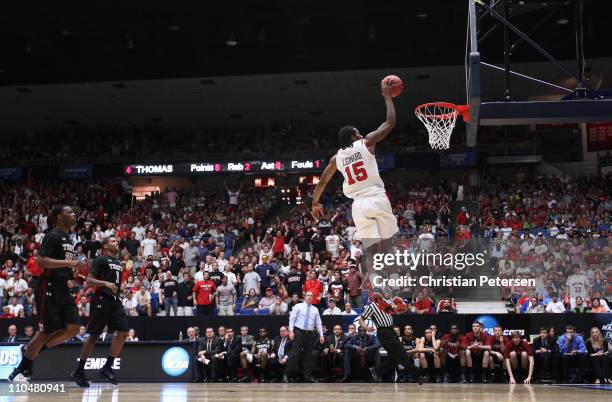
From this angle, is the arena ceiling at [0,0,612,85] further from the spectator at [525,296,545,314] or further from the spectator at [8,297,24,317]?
the spectator at [8,297,24,317]

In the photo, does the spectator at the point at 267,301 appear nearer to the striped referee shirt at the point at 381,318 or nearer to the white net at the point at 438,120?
the white net at the point at 438,120

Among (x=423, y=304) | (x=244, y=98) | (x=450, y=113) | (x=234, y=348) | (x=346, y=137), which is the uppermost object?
(x=244, y=98)

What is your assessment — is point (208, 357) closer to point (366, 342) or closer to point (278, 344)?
point (278, 344)

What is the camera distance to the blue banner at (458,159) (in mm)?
31562

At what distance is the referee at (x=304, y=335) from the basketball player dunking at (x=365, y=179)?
7731 mm

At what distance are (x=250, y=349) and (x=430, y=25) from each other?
14035 mm

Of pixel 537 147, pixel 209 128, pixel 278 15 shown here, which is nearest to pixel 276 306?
pixel 278 15

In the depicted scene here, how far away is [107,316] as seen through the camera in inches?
392

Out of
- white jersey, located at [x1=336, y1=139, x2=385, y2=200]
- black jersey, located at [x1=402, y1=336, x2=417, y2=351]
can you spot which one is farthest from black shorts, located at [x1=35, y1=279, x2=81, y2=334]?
black jersey, located at [x1=402, y1=336, x2=417, y2=351]

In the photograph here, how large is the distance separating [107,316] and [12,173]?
27.2 meters

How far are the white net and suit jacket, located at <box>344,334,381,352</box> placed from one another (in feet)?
17.8

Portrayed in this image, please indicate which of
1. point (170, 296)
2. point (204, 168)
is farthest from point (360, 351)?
point (204, 168)

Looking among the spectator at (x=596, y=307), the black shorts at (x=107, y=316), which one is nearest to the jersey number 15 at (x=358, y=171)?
the black shorts at (x=107, y=316)

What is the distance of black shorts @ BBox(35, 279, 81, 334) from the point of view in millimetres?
8273
